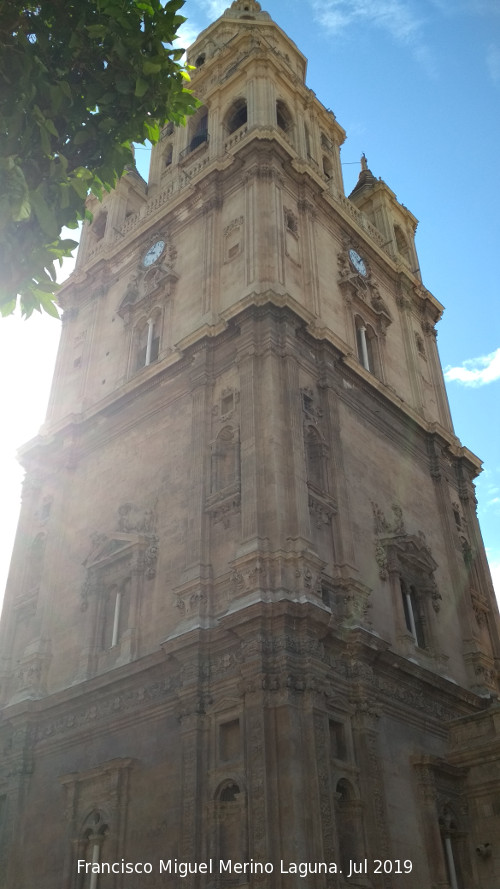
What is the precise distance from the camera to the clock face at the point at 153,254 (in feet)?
95.6

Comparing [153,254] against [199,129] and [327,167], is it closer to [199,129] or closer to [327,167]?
[199,129]

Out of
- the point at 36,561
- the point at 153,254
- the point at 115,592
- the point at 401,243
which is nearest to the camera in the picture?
the point at 115,592

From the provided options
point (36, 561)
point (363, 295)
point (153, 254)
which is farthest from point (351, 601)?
point (153, 254)

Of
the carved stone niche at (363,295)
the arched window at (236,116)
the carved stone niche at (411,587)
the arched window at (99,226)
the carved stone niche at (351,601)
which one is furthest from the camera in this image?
the arched window at (99,226)

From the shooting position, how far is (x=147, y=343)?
89.8 feet

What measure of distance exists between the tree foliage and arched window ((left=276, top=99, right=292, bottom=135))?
20269 mm

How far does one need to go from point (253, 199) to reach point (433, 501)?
1080 centimetres

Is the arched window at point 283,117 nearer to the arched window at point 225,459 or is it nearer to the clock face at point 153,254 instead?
the clock face at point 153,254

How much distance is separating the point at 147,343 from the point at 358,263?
824 cm

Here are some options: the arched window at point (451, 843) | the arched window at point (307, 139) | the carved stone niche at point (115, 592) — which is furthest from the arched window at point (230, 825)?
the arched window at point (307, 139)

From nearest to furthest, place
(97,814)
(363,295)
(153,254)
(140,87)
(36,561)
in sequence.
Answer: (140,87)
(97,814)
(36,561)
(363,295)
(153,254)

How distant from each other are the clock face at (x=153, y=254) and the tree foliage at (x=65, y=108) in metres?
17.0

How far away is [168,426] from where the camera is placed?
23625 mm

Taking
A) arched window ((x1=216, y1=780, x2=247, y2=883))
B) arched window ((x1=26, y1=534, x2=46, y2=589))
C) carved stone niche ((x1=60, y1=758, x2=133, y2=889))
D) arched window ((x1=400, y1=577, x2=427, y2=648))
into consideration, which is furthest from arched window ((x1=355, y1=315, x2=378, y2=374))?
arched window ((x1=216, y1=780, x2=247, y2=883))
